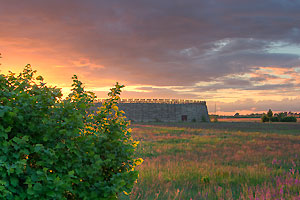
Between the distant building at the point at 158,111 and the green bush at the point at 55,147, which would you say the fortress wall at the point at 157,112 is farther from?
the green bush at the point at 55,147

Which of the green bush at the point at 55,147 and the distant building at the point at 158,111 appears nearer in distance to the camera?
the green bush at the point at 55,147

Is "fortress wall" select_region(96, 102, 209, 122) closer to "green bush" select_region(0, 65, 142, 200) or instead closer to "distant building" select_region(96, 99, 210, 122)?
"distant building" select_region(96, 99, 210, 122)

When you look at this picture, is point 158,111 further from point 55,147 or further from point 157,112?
point 55,147

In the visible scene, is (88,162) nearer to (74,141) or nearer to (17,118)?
(74,141)

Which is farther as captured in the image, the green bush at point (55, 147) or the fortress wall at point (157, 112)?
the fortress wall at point (157, 112)

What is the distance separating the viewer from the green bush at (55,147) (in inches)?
188

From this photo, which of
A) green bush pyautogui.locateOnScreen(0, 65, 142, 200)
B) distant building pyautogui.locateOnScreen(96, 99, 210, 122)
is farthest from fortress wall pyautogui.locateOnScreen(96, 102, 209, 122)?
green bush pyautogui.locateOnScreen(0, 65, 142, 200)

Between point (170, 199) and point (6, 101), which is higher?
point (6, 101)

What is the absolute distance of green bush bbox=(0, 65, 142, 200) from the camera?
15.7ft

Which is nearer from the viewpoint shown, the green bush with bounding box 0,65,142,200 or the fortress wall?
the green bush with bounding box 0,65,142,200

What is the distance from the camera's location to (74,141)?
17.8 feet

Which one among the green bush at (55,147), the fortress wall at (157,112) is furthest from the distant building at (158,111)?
the green bush at (55,147)

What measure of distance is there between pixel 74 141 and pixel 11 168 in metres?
1.26

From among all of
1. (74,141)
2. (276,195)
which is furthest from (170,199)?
(74,141)
